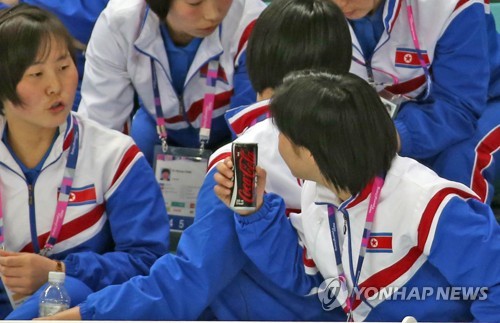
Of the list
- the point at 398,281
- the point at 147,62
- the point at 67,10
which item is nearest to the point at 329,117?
the point at 398,281

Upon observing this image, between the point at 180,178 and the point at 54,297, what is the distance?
863 mm

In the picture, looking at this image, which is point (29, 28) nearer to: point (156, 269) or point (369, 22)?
point (156, 269)

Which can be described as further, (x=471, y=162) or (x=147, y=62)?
(x=147, y=62)

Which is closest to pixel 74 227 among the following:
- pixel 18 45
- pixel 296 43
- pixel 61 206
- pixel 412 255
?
pixel 61 206

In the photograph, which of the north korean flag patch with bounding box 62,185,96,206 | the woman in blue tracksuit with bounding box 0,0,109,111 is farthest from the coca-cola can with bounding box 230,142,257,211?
the woman in blue tracksuit with bounding box 0,0,109,111

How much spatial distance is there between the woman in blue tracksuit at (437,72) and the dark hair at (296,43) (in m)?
0.37

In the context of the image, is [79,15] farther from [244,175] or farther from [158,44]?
[244,175]

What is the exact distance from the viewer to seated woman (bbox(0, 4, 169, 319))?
8.48ft

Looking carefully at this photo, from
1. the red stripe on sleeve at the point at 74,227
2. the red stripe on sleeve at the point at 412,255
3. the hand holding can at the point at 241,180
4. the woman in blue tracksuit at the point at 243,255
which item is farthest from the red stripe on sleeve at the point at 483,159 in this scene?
the red stripe on sleeve at the point at 74,227

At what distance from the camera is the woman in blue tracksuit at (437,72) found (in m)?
2.94

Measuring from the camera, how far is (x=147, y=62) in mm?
3182

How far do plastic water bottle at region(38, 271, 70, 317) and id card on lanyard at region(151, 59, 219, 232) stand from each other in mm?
821

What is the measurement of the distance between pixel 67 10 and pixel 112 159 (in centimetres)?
104

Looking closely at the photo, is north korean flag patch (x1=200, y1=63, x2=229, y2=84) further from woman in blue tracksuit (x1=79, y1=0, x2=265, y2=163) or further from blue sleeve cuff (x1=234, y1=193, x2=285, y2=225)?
blue sleeve cuff (x1=234, y1=193, x2=285, y2=225)
